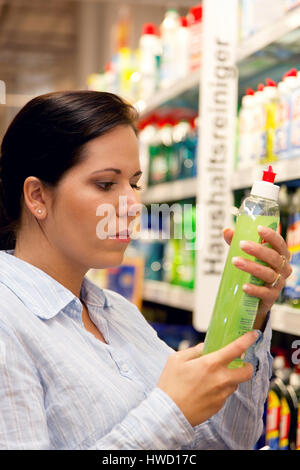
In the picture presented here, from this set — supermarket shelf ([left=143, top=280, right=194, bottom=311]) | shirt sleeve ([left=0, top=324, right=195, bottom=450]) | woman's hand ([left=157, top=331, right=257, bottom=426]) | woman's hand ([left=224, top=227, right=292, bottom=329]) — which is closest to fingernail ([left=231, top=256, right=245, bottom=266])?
woman's hand ([left=224, top=227, right=292, bottom=329])

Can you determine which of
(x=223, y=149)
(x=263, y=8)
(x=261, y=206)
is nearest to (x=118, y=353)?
(x=261, y=206)

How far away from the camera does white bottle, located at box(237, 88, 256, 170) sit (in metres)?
2.09

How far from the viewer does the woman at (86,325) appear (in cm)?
103

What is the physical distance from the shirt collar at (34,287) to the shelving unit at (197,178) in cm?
72

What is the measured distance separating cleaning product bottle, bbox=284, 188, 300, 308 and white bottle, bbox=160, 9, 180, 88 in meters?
1.37

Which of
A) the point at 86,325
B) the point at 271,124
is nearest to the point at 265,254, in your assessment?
the point at 86,325

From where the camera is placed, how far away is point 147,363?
1331mm

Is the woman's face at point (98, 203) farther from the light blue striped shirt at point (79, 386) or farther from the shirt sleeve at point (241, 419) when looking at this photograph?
the shirt sleeve at point (241, 419)

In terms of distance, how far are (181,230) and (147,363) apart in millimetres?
1579

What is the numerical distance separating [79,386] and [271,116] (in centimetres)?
116

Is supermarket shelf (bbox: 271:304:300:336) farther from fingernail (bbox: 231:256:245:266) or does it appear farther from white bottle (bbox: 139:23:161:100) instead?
white bottle (bbox: 139:23:161:100)

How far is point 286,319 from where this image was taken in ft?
5.66

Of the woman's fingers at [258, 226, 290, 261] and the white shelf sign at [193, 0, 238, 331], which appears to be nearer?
the woman's fingers at [258, 226, 290, 261]

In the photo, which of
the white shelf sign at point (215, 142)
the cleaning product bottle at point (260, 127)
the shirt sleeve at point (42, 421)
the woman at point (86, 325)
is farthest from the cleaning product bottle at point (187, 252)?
the shirt sleeve at point (42, 421)
